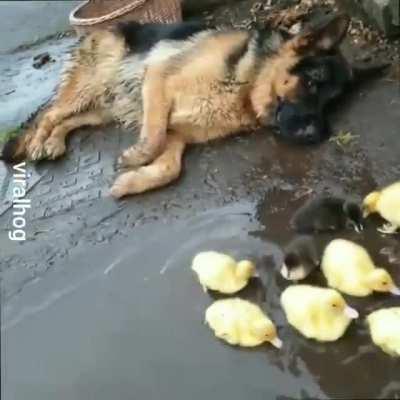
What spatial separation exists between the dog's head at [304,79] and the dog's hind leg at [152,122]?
0.59 metres

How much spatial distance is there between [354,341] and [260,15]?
3.72 m

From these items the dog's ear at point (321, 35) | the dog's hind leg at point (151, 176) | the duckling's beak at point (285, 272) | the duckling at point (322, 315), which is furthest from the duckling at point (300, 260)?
the dog's ear at point (321, 35)

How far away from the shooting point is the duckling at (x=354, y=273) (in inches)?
162

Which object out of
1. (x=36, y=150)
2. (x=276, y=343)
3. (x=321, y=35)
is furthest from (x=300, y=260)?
(x=36, y=150)

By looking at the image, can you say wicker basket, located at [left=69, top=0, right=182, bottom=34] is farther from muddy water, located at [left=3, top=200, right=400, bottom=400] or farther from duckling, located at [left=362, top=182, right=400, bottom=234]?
duckling, located at [left=362, top=182, right=400, bottom=234]

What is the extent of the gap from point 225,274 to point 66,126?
2.08 metres

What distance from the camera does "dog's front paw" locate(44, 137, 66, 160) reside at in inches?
217

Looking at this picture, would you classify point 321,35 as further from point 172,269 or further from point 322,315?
point 322,315

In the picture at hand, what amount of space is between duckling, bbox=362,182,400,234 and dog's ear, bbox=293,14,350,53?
1.29m

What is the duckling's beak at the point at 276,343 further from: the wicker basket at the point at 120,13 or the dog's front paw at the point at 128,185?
the wicker basket at the point at 120,13

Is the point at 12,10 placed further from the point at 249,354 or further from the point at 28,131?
the point at 249,354

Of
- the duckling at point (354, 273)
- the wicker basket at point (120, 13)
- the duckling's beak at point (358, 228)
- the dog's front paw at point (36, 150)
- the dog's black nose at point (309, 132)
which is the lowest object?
the duckling at point (354, 273)

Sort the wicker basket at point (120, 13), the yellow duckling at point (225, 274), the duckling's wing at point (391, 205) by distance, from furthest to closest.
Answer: the wicker basket at point (120, 13), the duckling's wing at point (391, 205), the yellow duckling at point (225, 274)

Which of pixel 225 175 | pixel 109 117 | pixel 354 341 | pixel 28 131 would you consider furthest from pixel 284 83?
pixel 354 341
